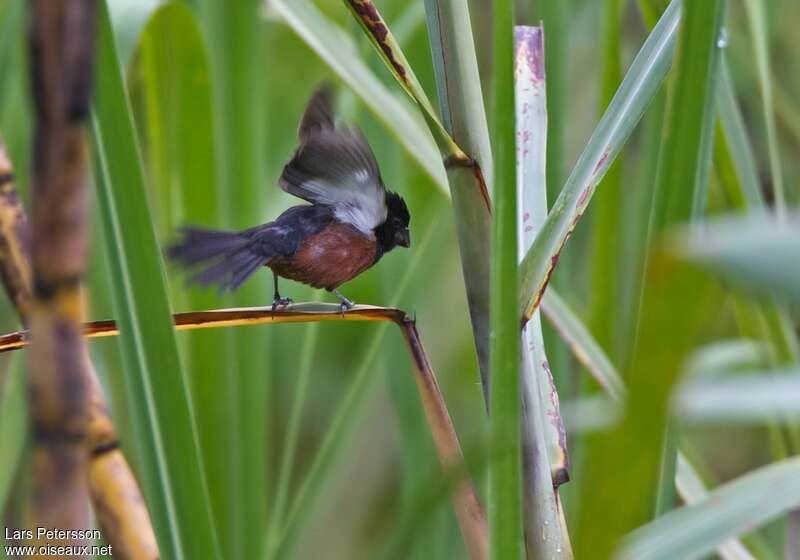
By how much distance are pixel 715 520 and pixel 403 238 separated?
0.82 m

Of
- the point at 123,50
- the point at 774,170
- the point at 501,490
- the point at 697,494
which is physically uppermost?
the point at 123,50

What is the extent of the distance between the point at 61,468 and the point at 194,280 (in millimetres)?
652

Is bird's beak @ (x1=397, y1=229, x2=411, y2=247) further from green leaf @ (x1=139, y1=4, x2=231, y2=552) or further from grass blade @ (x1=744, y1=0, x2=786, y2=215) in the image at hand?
grass blade @ (x1=744, y1=0, x2=786, y2=215)

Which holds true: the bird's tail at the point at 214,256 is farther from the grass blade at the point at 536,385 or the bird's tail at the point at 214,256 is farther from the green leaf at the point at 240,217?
the grass blade at the point at 536,385

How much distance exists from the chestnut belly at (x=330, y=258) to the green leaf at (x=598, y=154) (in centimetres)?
67

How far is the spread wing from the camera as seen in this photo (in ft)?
3.02

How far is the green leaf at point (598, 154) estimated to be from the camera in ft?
1.97

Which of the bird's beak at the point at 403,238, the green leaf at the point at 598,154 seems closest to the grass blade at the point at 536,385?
the green leaf at the point at 598,154

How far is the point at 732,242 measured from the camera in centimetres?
25

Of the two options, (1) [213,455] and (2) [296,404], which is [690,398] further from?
(1) [213,455]

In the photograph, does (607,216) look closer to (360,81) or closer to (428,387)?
(360,81)

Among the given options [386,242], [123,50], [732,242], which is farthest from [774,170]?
[732,242]

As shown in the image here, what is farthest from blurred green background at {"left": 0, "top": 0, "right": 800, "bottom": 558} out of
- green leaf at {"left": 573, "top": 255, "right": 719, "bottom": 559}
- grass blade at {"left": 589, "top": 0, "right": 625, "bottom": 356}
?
green leaf at {"left": 573, "top": 255, "right": 719, "bottom": 559}

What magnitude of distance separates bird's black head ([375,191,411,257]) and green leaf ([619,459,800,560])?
73 cm
